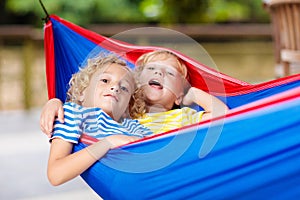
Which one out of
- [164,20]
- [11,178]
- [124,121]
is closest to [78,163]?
[124,121]

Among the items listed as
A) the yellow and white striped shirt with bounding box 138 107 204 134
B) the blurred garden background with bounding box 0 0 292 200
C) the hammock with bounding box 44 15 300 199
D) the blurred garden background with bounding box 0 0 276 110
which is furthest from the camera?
the blurred garden background with bounding box 0 0 276 110

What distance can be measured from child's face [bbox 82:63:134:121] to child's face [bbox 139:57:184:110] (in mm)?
44

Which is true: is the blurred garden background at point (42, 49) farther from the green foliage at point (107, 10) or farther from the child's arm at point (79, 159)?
the child's arm at point (79, 159)

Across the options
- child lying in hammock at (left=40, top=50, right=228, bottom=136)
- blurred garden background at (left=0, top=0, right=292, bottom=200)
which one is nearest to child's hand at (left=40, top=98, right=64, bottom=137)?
child lying in hammock at (left=40, top=50, right=228, bottom=136)

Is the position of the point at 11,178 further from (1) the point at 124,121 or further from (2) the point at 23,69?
(2) the point at 23,69

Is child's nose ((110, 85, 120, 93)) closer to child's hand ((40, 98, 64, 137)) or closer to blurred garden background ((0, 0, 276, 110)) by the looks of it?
child's hand ((40, 98, 64, 137))

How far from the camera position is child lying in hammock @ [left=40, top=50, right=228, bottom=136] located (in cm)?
145

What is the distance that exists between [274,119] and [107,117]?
420mm

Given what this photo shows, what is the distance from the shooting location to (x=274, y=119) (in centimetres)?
115

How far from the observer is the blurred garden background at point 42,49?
2.75 m

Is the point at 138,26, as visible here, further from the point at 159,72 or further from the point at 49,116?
the point at 49,116

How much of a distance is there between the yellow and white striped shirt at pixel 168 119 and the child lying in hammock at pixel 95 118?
0.03 m

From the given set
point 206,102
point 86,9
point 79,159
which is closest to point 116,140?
point 79,159

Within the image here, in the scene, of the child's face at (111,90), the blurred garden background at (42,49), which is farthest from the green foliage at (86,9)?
the child's face at (111,90)
